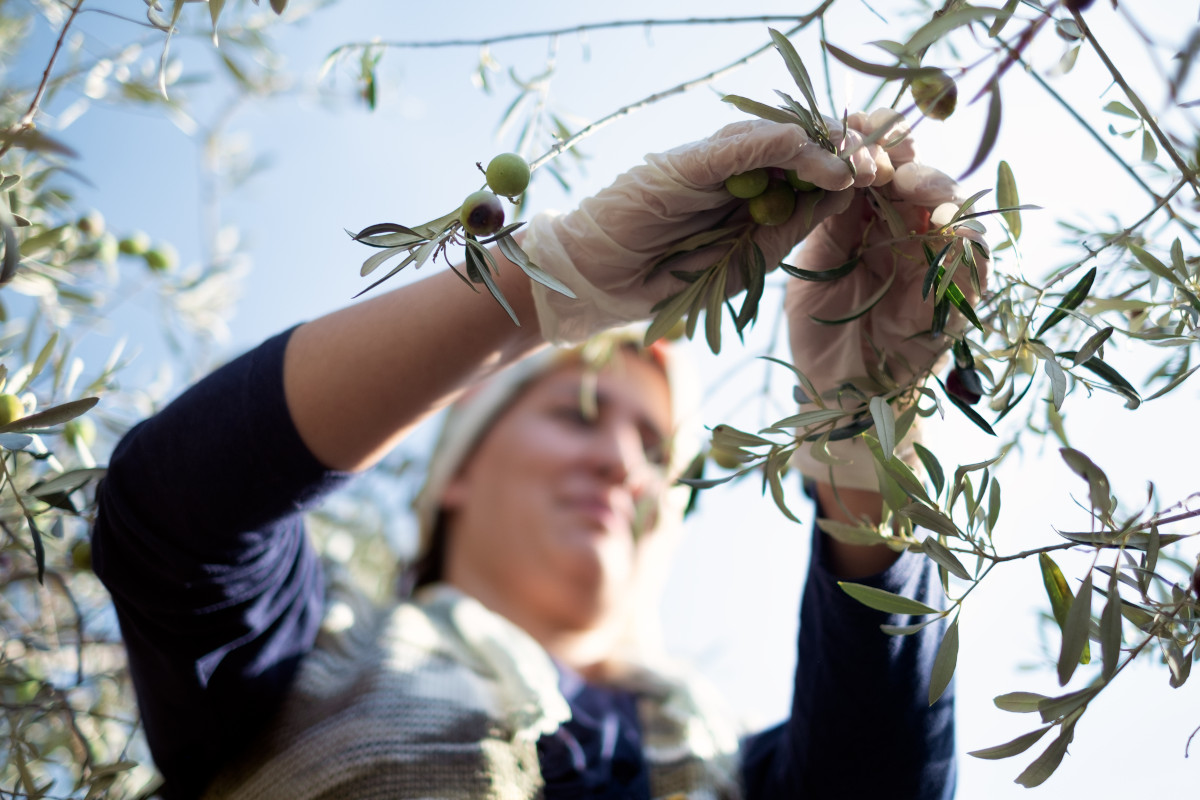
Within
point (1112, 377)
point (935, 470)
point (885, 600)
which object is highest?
point (1112, 377)

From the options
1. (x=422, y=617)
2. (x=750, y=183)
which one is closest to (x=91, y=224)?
(x=422, y=617)

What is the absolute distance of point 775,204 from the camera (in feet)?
2.81

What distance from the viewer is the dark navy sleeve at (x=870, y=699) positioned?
1.10m

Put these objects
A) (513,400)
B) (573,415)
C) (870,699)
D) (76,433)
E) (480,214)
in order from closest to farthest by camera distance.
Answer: (480,214) < (870,699) < (76,433) < (573,415) < (513,400)

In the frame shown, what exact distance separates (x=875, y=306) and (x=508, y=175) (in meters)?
0.51

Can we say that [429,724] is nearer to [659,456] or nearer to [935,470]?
[659,456]

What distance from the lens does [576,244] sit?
3.22ft

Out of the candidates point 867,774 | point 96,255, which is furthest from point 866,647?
point 96,255

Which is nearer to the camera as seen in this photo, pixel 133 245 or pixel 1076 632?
pixel 1076 632

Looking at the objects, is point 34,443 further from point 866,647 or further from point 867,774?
point 867,774

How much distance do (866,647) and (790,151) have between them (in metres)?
0.64

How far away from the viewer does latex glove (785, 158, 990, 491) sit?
34.1 inches

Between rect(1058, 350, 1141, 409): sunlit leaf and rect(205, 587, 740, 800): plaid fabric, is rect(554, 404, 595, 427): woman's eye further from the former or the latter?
rect(1058, 350, 1141, 409): sunlit leaf

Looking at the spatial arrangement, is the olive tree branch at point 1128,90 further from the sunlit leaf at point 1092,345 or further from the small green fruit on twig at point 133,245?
the small green fruit on twig at point 133,245
